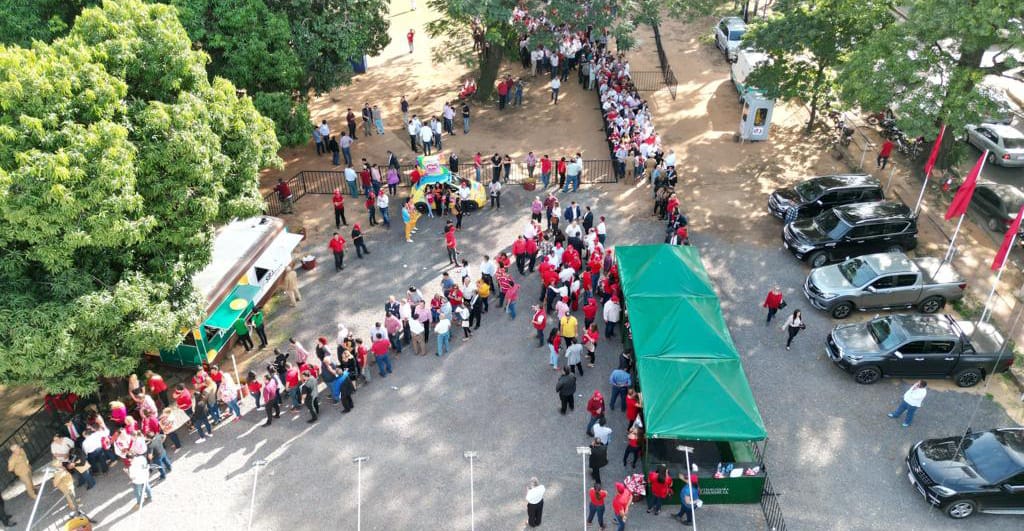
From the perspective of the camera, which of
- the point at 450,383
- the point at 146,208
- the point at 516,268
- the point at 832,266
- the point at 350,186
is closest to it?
the point at 146,208

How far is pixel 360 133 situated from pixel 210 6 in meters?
8.67

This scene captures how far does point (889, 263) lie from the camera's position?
19047mm

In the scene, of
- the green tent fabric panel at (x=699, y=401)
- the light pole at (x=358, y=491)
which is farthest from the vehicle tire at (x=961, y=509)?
the light pole at (x=358, y=491)

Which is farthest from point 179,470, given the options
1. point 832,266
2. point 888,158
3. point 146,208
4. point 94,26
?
point 888,158

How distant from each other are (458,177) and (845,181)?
12165 mm

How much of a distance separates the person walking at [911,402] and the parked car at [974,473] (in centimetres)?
109

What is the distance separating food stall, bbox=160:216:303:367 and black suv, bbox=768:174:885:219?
14.9 metres

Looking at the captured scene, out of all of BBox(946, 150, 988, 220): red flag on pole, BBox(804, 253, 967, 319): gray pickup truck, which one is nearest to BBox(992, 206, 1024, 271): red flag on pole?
BBox(804, 253, 967, 319): gray pickup truck

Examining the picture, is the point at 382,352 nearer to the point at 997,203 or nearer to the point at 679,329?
the point at 679,329

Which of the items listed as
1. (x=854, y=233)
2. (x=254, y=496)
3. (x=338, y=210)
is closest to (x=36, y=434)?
(x=254, y=496)

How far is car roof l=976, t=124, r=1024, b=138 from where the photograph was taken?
26406mm

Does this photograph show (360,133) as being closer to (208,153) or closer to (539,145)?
(539,145)

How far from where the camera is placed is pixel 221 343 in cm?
1798

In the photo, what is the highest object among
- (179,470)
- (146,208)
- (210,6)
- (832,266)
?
(210,6)
